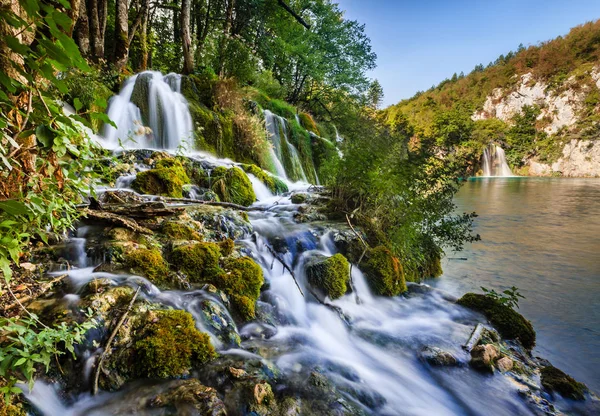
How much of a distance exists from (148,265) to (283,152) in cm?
941

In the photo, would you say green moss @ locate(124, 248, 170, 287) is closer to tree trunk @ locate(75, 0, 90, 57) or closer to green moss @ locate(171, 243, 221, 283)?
green moss @ locate(171, 243, 221, 283)

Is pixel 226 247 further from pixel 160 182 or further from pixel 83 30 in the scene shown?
pixel 83 30

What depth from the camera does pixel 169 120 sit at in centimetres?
846

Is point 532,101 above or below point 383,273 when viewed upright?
above

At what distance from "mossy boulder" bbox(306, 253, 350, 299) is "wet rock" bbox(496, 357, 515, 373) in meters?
1.96

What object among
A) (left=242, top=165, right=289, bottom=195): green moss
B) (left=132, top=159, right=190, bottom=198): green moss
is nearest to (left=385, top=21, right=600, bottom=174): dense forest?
(left=242, top=165, right=289, bottom=195): green moss

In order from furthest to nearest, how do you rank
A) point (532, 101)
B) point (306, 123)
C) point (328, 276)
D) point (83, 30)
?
1. point (532, 101)
2. point (306, 123)
3. point (83, 30)
4. point (328, 276)

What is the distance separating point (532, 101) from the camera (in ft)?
253

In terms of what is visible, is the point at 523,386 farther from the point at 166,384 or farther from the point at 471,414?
the point at 166,384

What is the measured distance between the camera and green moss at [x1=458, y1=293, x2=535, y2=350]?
4023 mm

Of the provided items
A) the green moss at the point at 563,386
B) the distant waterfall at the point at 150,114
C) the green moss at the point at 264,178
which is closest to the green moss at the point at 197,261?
the green moss at the point at 563,386

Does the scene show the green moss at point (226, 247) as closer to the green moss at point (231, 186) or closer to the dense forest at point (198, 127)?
the dense forest at point (198, 127)

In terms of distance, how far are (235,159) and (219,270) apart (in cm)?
679

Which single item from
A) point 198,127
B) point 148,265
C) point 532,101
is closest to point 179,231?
point 148,265
